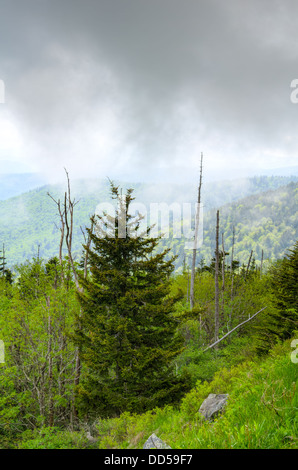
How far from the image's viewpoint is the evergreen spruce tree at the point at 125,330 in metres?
11.2

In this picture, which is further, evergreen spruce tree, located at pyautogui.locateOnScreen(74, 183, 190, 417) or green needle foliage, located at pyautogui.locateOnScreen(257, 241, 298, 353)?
green needle foliage, located at pyautogui.locateOnScreen(257, 241, 298, 353)

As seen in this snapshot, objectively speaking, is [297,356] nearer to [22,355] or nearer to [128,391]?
[128,391]

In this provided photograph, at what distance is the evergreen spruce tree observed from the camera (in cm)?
1120

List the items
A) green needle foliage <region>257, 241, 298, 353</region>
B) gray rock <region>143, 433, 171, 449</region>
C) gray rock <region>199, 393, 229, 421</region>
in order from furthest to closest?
green needle foliage <region>257, 241, 298, 353</region>
gray rock <region>199, 393, 229, 421</region>
gray rock <region>143, 433, 171, 449</region>

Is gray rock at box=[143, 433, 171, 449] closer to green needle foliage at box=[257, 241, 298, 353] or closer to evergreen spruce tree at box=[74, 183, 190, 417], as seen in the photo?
evergreen spruce tree at box=[74, 183, 190, 417]

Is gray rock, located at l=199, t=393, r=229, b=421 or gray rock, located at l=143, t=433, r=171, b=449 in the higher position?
gray rock, located at l=143, t=433, r=171, b=449

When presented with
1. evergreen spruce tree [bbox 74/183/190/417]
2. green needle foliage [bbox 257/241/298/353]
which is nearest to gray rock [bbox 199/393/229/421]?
evergreen spruce tree [bbox 74/183/190/417]

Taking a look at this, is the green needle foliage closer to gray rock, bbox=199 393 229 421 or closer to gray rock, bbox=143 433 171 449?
gray rock, bbox=199 393 229 421

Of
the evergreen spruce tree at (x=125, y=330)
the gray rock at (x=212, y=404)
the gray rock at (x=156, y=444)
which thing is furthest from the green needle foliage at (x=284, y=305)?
the gray rock at (x=156, y=444)

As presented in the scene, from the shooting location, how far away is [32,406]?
14.6 metres

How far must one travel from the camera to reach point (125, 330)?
11172 mm

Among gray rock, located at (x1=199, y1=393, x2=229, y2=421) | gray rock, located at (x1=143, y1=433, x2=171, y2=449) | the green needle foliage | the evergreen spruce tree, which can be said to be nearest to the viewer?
gray rock, located at (x1=143, y1=433, x2=171, y2=449)

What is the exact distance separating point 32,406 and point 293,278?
48.2 feet

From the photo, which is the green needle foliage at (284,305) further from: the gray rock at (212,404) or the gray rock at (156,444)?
the gray rock at (156,444)
